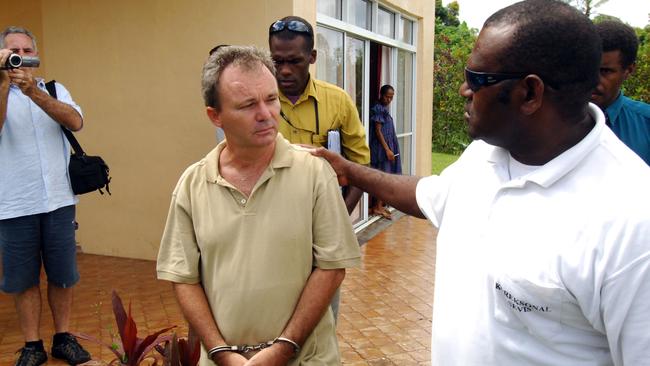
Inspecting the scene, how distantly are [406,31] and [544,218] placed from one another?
9581mm

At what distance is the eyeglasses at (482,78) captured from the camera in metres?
1.61

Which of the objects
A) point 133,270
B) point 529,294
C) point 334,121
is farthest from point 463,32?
point 529,294

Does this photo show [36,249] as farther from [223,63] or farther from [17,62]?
[223,63]

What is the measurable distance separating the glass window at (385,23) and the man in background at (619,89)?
20.9 ft

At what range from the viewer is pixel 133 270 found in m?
6.48

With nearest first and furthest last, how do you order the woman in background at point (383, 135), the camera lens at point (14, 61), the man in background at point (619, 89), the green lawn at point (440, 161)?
1. the man in background at point (619, 89)
2. the camera lens at point (14, 61)
3. the woman in background at point (383, 135)
4. the green lawn at point (440, 161)

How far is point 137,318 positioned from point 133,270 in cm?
139

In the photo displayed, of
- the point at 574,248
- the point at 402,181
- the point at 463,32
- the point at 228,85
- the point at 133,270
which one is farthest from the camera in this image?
the point at 463,32

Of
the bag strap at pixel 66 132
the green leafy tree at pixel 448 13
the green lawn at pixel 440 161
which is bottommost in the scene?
the green lawn at pixel 440 161

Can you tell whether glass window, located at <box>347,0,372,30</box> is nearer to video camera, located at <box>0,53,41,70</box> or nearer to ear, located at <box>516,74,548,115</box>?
video camera, located at <box>0,53,41,70</box>

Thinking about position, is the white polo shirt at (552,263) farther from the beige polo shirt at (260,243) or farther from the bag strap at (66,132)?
the bag strap at (66,132)

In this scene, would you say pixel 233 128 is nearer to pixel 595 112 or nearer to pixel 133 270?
pixel 595 112

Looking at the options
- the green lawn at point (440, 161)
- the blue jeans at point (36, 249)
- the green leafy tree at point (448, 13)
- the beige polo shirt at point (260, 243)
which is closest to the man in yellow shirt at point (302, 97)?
the beige polo shirt at point (260, 243)

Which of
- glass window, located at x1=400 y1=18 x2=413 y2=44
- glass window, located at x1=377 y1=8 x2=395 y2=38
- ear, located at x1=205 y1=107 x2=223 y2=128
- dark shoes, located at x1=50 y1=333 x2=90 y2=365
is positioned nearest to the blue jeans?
dark shoes, located at x1=50 y1=333 x2=90 y2=365
